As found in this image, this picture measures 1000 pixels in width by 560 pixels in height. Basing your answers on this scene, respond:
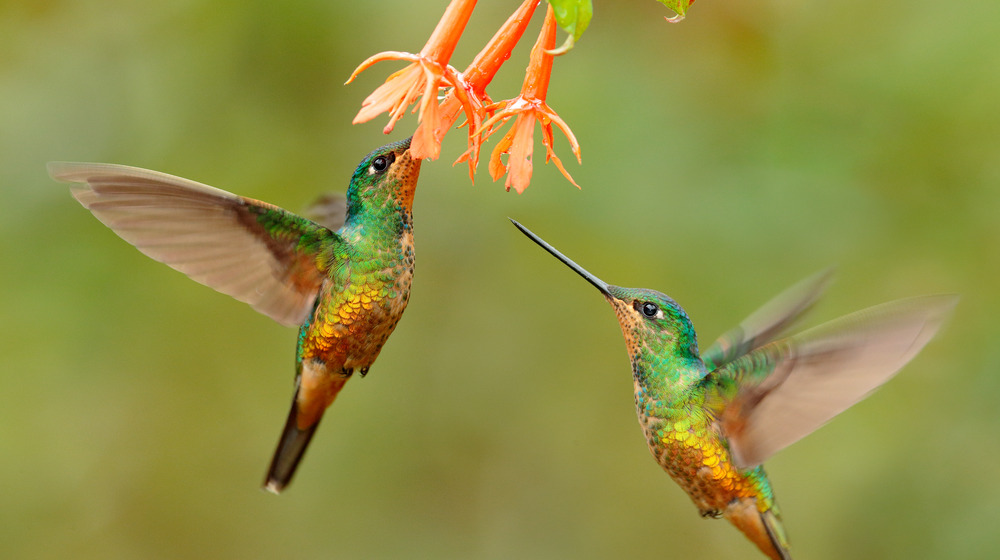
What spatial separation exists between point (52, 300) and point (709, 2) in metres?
2.37

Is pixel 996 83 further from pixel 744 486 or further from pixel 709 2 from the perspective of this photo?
pixel 744 486

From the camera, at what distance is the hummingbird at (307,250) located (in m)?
1.45

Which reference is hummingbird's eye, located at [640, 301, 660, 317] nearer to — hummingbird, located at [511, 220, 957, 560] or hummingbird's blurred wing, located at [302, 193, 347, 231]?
hummingbird, located at [511, 220, 957, 560]

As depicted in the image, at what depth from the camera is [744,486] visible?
1.81 m

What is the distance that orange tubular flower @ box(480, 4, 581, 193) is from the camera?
1311 millimetres

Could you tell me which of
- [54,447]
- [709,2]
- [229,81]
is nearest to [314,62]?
[229,81]

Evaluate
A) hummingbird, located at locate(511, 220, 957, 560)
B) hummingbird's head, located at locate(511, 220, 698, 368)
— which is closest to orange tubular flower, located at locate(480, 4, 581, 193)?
hummingbird, located at locate(511, 220, 957, 560)

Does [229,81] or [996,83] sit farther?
[229,81]

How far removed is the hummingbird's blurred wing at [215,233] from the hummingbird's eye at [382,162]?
0.15 m

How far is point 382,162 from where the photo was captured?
5.14 feet

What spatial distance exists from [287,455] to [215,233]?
51 cm

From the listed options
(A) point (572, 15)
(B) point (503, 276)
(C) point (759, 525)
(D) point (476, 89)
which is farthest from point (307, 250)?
(B) point (503, 276)

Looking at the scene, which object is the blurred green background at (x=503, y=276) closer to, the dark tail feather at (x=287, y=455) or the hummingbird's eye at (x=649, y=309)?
the hummingbird's eye at (x=649, y=309)

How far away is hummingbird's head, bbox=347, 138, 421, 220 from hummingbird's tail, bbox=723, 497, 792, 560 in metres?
0.89
